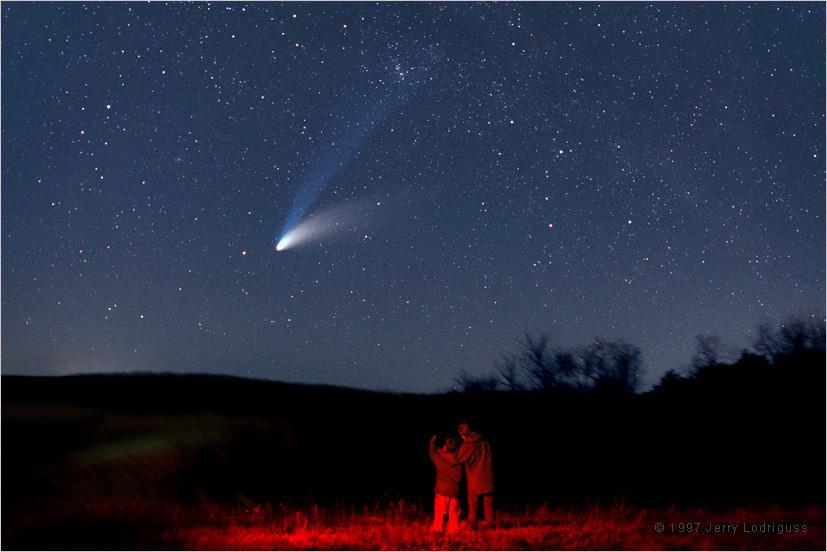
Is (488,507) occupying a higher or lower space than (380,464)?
lower

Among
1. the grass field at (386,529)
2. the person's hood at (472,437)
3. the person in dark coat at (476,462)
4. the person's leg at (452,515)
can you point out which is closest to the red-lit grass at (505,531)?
the grass field at (386,529)

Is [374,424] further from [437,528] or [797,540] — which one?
[797,540]

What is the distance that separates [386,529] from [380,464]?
25.3ft

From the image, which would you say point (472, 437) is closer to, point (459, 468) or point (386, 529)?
point (459, 468)

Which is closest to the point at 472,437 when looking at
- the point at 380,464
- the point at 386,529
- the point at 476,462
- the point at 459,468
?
the point at 476,462

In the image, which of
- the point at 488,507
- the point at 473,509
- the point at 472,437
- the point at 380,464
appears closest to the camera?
the point at 472,437

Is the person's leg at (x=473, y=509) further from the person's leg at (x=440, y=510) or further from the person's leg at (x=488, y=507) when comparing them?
the person's leg at (x=440, y=510)

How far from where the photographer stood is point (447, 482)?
11.4 metres

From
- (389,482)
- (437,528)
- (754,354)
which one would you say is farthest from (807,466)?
(437,528)

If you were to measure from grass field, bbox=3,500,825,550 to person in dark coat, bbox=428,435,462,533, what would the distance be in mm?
245

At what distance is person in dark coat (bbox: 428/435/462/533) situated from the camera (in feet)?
37.3

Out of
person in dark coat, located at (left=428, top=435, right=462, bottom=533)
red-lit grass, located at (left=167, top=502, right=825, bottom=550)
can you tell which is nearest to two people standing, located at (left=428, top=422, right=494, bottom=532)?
person in dark coat, located at (left=428, top=435, right=462, bottom=533)

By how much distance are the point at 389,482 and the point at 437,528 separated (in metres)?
7.09

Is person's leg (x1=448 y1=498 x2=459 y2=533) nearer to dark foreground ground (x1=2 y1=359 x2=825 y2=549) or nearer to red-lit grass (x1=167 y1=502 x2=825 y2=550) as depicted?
red-lit grass (x1=167 y1=502 x2=825 y2=550)
